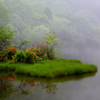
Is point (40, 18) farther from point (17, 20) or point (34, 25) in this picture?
point (17, 20)

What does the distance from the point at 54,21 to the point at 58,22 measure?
255 centimetres

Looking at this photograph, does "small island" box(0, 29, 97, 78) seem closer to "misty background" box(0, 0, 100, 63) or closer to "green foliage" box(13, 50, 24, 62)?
"green foliage" box(13, 50, 24, 62)

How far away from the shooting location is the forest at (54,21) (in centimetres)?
6159

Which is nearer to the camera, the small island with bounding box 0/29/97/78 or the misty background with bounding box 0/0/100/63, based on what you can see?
the small island with bounding box 0/29/97/78

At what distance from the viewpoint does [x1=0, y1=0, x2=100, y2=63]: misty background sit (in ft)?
204

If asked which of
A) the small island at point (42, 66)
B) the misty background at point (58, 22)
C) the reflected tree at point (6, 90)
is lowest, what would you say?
the reflected tree at point (6, 90)

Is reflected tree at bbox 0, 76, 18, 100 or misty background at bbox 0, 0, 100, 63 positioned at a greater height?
misty background at bbox 0, 0, 100, 63

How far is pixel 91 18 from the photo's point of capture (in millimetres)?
104438

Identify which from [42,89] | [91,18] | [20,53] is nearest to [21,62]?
[20,53]

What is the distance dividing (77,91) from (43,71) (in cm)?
355

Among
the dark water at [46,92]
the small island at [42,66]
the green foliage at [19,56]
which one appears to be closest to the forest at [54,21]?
the small island at [42,66]

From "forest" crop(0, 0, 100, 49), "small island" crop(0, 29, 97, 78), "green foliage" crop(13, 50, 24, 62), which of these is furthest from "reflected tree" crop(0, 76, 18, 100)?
"forest" crop(0, 0, 100, 49)

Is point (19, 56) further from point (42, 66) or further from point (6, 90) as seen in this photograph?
point (6, 90)

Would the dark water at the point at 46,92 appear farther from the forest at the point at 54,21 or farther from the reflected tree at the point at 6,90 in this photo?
the forest at the point at 54,21
